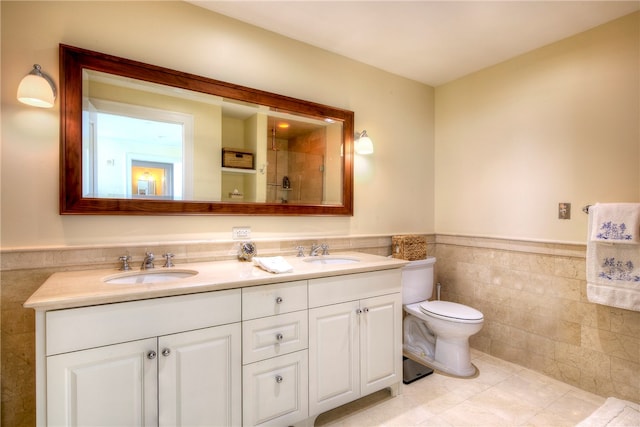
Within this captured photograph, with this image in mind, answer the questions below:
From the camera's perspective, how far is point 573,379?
2125mm

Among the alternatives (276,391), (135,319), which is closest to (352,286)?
(276,391)

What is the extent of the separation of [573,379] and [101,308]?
278 cm

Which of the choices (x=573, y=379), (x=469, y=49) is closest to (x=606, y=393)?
(x=573, y=379)

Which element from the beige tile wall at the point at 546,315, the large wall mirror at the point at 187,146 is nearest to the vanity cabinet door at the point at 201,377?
the large wall mirror at the point at 187,146

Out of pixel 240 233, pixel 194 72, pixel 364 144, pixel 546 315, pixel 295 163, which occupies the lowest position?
pixel 546 315

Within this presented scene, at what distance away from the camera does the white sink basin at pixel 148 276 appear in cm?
154

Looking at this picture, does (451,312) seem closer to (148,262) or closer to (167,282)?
(167,282)

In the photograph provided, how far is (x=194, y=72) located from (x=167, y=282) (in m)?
1.23

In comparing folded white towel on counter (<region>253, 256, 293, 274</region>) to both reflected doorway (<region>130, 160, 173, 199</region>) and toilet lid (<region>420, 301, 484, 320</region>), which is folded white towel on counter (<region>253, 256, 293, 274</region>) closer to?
reflected doorway (<region>130, 160, 173, 199</region>)

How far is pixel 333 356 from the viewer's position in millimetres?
1714

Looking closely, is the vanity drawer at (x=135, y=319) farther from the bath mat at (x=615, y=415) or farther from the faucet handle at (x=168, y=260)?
the bath mat at (x=615, y=415)

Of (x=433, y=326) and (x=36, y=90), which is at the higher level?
(x=36, y=90)

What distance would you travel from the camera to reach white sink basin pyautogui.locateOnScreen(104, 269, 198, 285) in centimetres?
154

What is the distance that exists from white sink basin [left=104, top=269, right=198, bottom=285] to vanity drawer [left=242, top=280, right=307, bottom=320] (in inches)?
14.2
